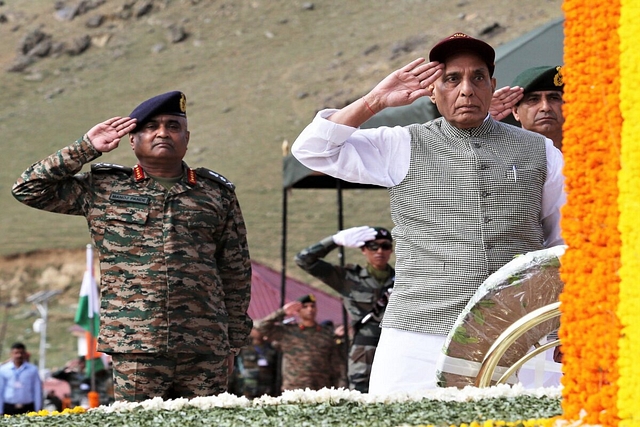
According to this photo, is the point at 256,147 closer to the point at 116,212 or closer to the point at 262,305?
the point at 262,305

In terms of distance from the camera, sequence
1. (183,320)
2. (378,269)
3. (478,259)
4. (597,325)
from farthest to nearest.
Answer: (378,269), (183,320), (478,259), (597,325)

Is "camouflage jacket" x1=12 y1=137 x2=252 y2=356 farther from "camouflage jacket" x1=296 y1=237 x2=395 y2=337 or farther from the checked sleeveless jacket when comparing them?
"camouflage jacket" x1=296 y1=237 x2=395 y2=337

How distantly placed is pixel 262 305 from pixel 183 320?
511 inches

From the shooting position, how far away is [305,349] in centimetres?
1164

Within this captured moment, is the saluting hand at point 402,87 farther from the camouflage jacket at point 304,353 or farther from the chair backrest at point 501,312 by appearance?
the camouflage jacket at point 304,353

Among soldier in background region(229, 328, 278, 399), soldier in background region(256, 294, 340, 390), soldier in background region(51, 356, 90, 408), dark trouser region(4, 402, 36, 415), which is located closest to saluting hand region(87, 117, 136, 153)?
soldier in background region(256, 294, 340, 390)

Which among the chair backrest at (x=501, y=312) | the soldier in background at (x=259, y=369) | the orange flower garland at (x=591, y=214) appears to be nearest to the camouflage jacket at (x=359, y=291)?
the soldier in background at (x=259, y=369)

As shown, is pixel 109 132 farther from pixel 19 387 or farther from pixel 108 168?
pixel 19 387

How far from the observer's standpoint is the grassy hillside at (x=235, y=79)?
45.7 m

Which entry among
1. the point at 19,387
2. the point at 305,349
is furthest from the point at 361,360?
the point at 19,387

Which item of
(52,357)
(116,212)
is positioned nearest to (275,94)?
(52,357)

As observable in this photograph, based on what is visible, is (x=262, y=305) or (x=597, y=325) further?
(x=262, y=305)

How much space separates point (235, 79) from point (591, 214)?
59.0 m

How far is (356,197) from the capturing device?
44781 millimetres
